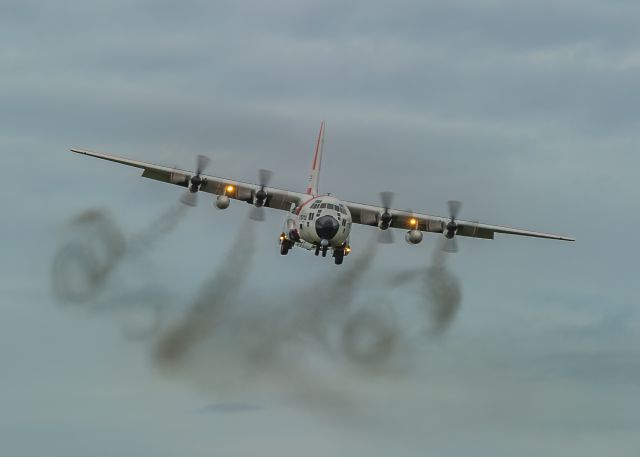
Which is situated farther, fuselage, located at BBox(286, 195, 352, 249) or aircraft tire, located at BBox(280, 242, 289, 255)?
aircraft tire, located at BBox(280, 242, 289, 255)

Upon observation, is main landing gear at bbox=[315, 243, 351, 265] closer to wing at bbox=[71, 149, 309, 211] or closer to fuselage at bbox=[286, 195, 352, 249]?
fuselage at bbox=[286, 195, 352, 249]

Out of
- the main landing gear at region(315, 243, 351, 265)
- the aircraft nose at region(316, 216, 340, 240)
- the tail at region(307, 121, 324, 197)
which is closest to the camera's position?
the aircraft nose at region(316, 216, 340, 240)

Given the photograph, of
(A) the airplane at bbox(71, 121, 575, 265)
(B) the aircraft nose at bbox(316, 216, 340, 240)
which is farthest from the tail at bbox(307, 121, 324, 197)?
(B) the aircraft nose at bbox(316, 216, 340, 240)

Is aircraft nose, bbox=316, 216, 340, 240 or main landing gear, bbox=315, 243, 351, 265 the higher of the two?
aircraft nose, bbox=316, 216, 340, 240

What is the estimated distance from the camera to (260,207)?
66625mm

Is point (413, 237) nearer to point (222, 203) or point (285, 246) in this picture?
point (285, 246)

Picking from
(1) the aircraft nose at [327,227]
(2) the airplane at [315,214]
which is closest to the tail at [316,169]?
(2) the airplane at [315,214]

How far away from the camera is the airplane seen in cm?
6244

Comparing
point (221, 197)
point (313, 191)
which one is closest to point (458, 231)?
point (313, 191)

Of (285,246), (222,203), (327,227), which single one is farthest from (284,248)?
(327,227)

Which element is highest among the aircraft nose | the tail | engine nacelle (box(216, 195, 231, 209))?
the tail

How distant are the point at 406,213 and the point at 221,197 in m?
10.8

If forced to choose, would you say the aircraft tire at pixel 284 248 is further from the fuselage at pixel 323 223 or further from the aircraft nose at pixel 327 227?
the aircraft nose at pixel 327 227

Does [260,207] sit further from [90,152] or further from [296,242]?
[90,152]
